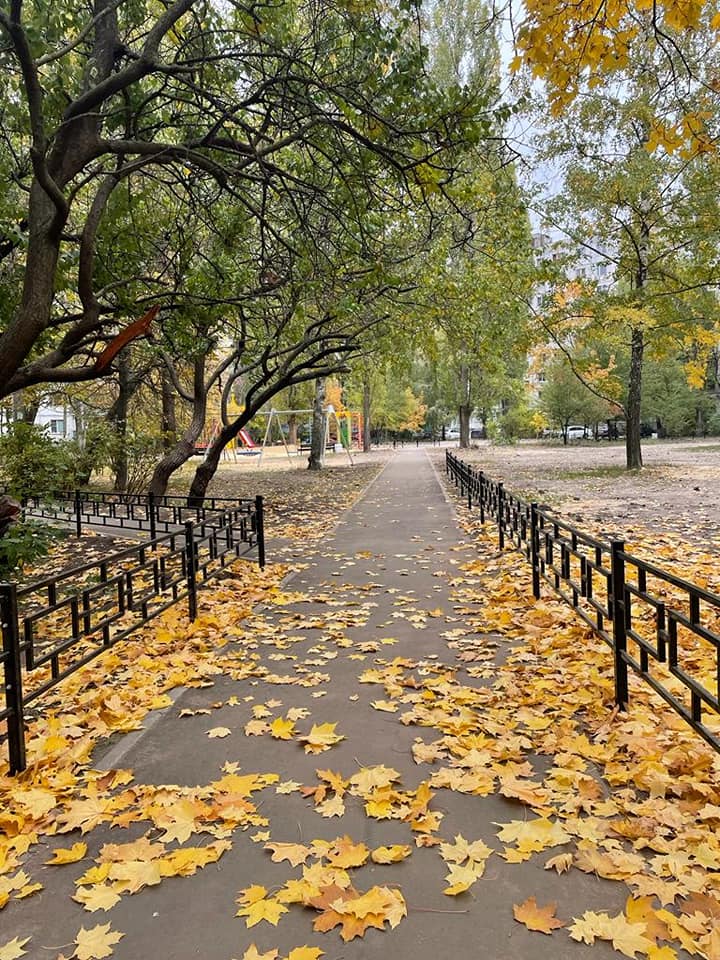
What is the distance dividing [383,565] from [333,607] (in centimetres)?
221

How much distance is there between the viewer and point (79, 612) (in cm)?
746

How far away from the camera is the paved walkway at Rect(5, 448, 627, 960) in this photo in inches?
Result: 96.2

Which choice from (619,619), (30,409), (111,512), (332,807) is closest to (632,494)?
(111,512)

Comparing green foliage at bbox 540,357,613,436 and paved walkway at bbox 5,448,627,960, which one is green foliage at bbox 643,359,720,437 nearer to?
green foliage at bbox 540,357,613,436

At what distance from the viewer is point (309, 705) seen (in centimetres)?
468

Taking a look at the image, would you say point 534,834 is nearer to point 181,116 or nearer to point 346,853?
point 346,853

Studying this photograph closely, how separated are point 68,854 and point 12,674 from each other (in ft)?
3.73

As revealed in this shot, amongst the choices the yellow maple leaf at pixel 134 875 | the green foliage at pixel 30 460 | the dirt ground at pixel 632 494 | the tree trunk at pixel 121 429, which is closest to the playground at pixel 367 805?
the yellow maple leaf at pixel 134 875

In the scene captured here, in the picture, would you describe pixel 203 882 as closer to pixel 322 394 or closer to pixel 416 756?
pixel 416 756

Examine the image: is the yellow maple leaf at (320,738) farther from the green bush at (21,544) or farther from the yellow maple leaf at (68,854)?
the green bush at (21,544)

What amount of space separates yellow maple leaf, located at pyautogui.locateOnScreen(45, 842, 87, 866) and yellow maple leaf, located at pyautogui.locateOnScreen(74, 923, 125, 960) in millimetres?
491

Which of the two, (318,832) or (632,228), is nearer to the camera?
(318,832)

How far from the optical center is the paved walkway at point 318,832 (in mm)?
2443

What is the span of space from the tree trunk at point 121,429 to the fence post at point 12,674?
49.6ft
